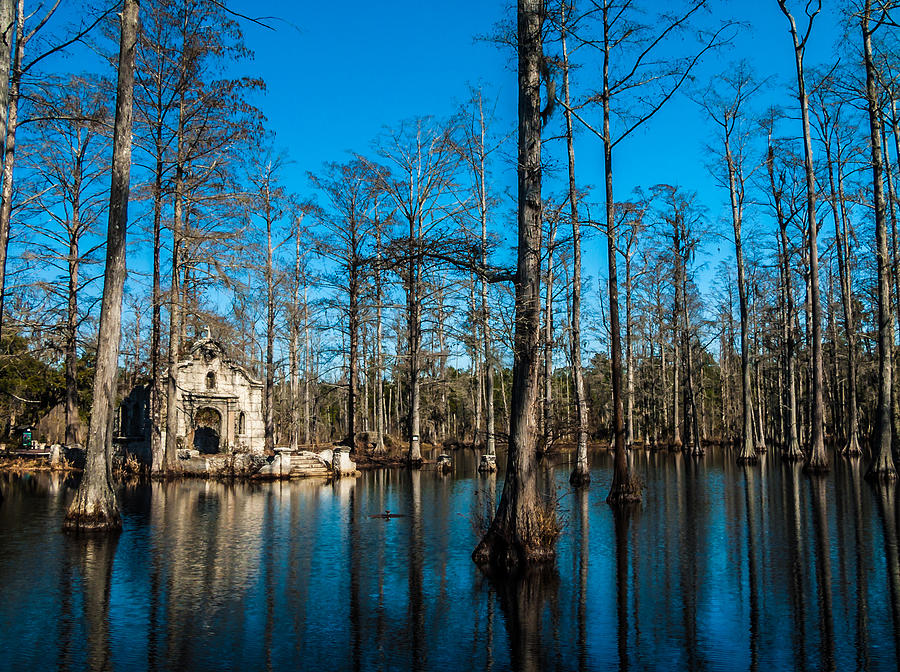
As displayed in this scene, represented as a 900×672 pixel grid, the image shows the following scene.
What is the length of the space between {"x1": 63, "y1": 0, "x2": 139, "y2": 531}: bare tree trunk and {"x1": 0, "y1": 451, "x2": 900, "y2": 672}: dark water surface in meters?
0.63

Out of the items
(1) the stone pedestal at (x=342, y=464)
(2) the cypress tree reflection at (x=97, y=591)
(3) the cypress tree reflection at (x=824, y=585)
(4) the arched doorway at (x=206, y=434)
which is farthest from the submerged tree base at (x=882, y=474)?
(4) the arched doorway at (x=206, y=434)

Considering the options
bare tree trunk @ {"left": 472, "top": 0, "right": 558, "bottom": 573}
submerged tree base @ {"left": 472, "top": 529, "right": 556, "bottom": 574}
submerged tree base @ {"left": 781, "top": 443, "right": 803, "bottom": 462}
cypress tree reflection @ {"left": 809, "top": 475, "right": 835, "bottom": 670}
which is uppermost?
bare tree trunk @ {"left": 472, "top": 0, "right": 558, "bottom": 573}

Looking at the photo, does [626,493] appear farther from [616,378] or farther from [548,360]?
[548,360]

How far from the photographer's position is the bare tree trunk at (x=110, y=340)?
12.5 metres

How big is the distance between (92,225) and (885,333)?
30693 mm

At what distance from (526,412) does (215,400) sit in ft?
81.7

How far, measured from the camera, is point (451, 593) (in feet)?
26.7

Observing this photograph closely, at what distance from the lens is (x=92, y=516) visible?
40.8 ft

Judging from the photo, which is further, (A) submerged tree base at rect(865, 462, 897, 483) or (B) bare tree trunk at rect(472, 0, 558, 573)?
(A) submerged tree base at rect(865, 462, 897, 483)

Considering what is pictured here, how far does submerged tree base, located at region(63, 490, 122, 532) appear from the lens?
12.4 meters

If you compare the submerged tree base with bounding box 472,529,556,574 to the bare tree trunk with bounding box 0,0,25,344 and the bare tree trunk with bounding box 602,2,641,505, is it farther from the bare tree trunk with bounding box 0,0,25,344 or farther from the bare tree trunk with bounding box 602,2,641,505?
the bare tree trunk with bounding box 0,0,25,344

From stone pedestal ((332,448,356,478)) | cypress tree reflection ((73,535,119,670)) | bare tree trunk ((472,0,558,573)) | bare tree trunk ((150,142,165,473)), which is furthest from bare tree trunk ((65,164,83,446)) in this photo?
bare tree trunk ((472,0,558,573))

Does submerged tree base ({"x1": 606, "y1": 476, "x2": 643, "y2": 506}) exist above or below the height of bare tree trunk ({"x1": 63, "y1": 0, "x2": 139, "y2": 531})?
below

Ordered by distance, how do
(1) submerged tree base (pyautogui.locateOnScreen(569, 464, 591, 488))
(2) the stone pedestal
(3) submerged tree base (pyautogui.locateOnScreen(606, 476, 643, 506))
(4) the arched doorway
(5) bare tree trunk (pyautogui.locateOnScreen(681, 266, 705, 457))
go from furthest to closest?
1. (5) bare tree trunk (pyautogui.locateOnScreen(681, 266, 705, 457))
2. (4) the arched doorway
3. (2) the stone pedestal
4. (1) submerged tree base (pyautogui.locateOnScreen(569, 464, 591, 488))
5. (3) submerged tree base (pyautogui.locateOnScreen(606, 476, 643, 506))
